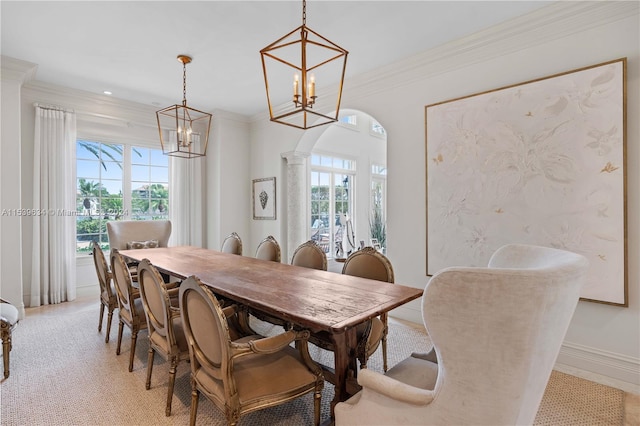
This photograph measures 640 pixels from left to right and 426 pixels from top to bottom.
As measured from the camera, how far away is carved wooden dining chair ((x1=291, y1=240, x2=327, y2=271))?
2.91 metres

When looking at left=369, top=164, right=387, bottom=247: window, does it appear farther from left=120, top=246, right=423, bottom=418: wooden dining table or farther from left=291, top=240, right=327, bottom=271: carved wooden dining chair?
left=120, top=246, right=423, bottom=418: wooden dining table

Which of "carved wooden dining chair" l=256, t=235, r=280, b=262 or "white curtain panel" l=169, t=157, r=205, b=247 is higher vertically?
"white curtain panel" l=169, t=157, r=205, b=247

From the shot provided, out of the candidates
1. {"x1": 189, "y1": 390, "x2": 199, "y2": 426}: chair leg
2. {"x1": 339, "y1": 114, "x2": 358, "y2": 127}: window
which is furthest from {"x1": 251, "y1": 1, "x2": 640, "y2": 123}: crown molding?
{"x1": 189, "y1": 390, "x2": 199, "y2": 426}: chair leg

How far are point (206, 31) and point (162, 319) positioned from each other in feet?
8.12

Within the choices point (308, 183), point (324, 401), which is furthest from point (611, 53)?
point (308, 183)

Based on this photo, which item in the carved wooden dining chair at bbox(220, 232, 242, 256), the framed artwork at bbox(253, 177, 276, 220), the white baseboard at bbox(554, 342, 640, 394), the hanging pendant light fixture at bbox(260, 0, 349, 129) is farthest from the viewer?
the framed artwork at bbox(253, 177, 276, 220)

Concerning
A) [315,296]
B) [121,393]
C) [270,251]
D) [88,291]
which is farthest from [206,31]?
[88,291]

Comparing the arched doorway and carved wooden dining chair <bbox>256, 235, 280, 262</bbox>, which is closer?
carved wooden dining chair <bbox>256, 235, 280, 262</bbox>

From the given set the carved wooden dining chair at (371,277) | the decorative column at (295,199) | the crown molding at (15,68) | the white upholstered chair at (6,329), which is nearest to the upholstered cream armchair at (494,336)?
the carved wooden dining chair at (371,277)

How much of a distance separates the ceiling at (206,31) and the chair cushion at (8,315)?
94.3 inches

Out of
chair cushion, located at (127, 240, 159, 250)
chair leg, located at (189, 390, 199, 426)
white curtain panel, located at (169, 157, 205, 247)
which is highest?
white curtain panel, located at (169, 157, 205, 247)

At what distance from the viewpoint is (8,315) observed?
96.8 inches

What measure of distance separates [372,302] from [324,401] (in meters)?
0.86

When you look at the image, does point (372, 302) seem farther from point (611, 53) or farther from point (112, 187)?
point (112, 187)
